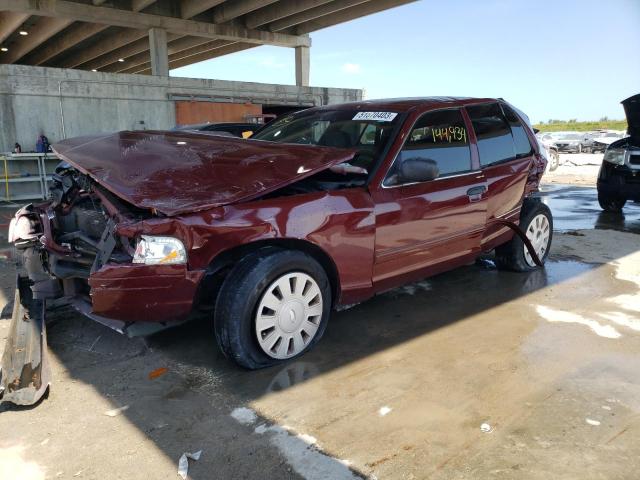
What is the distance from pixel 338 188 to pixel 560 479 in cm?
202

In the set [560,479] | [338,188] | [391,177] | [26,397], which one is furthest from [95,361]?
[560,479]

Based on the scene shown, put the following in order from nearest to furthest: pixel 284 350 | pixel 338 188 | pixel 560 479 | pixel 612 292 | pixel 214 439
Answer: pixel 560 479 < pixel 214 439 < pixel 284 350 < pixel 338 188 < pixel 612 292

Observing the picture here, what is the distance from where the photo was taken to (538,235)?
197 inches

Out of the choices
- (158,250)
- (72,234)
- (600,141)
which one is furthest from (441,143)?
(600,141)

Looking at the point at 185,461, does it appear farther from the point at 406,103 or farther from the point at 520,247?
the point at 520,247

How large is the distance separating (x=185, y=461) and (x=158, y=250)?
1088 millimetres

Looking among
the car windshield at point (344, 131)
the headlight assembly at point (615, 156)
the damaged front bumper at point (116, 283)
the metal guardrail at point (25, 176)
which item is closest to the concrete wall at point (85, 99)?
the metal guardrail at point (25, 176)

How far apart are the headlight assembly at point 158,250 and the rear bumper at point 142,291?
0.03 m

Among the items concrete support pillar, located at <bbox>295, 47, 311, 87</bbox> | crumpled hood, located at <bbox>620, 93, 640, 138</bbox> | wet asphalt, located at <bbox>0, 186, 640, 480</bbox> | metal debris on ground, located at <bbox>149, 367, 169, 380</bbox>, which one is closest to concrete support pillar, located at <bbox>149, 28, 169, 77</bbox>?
concrete support pillar, located at <bbox>295, 47, 311, 87</bbox>

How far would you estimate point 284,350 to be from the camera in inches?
121

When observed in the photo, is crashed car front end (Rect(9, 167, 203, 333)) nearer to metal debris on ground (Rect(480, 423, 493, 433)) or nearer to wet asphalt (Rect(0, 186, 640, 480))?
wet asphalt (Rect(0, 186, 640, 480))

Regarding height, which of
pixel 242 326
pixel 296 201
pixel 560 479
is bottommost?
pixel 560 479

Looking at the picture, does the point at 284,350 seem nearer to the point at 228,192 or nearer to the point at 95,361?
the point at 228,192

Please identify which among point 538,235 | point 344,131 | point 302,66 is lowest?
point 538,235
